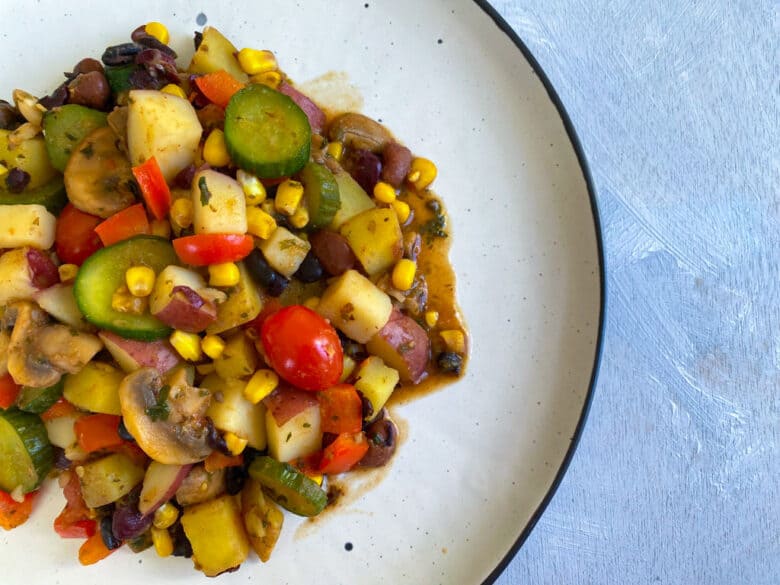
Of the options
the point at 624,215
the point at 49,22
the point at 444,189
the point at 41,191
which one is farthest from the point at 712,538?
the point at 49,22

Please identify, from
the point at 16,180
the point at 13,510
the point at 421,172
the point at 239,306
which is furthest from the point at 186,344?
the point at 421,172

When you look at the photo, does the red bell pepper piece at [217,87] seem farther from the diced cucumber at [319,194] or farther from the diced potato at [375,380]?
the diced potato at [375,380]

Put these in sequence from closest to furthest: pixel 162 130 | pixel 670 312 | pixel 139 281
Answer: pixel 139 281 → pixel 162 130 → pixel 670 312

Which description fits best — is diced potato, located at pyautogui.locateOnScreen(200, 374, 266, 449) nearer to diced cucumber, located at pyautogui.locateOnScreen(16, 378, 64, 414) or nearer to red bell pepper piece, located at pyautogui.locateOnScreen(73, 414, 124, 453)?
red bell pepper piece, located at pyautogui.locateOnScreen(73, 414, 124, 453)

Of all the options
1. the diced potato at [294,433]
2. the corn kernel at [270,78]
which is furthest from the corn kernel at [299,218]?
the diced potato at [294,433]

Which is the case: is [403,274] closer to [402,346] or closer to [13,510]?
[402,346]

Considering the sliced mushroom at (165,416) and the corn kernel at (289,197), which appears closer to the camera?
the sliced mushroom at (165,416)

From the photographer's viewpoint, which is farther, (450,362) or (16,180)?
(450,362)
